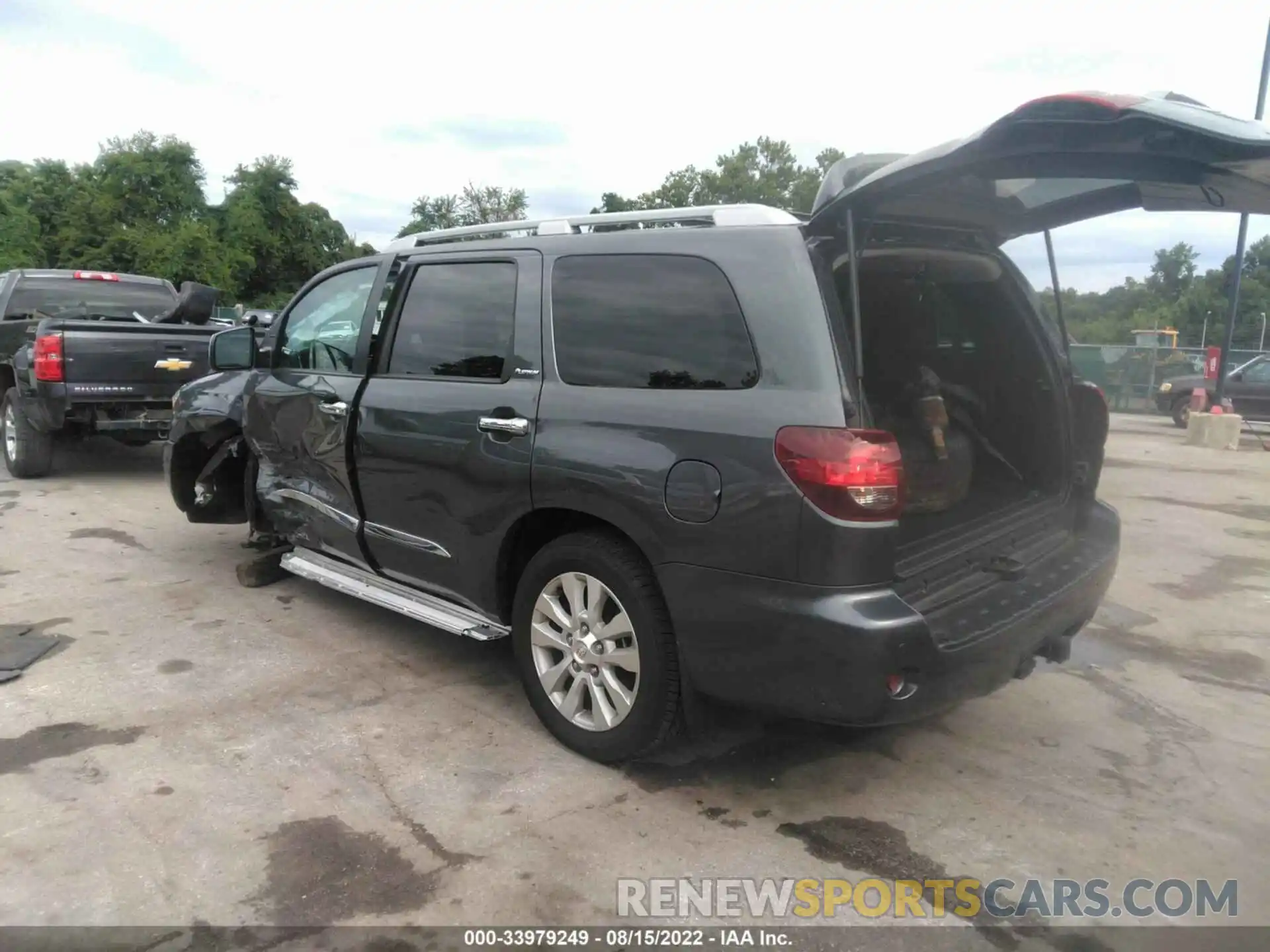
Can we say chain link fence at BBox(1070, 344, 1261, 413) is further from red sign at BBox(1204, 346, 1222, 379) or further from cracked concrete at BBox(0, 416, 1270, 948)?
cracked concrete at BBox(0, 416, 1270, 948)

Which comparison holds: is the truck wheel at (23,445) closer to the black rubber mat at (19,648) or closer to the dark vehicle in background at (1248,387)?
the black rubber mat at (19,648)

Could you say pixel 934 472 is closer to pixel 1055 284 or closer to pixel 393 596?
pixel 1055 284

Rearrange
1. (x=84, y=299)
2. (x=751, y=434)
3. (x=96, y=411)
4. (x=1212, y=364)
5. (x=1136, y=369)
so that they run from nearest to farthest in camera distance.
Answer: (x=751, y=434)
(x=96, y=411)
(x=84, y=299)
(x=1212, y=364)
(x=1136, y=369)

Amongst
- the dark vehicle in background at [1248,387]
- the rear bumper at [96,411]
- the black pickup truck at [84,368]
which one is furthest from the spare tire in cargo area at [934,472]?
the dark vehicle in background at [1248,387]

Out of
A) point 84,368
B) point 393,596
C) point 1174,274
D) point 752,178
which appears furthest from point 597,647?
point 1174,274

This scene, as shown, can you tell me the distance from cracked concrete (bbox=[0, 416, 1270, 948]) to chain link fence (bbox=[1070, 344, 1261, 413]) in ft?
57.1

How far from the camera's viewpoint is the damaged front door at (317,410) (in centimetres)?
452

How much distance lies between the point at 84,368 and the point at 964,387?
23.3ft

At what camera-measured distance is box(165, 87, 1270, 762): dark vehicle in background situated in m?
2.81

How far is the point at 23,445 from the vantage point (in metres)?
8.76

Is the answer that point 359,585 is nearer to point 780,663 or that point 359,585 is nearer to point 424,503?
point 424,503

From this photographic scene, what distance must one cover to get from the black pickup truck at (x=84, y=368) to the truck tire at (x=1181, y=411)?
16.7 m

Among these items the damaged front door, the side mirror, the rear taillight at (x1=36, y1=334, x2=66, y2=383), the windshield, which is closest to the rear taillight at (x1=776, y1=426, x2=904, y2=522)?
the damaged front door

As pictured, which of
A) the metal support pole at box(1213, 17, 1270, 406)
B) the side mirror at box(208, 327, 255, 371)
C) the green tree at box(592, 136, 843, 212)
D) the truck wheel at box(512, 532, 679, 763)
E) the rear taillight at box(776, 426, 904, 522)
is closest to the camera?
the rear taillight at box(776, 426, 904, 522)
